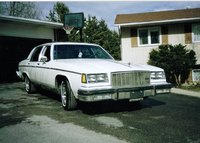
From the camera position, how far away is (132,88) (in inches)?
233

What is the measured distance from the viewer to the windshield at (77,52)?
7277 mm

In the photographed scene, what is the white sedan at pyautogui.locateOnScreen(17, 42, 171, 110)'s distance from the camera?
5699 millimetres

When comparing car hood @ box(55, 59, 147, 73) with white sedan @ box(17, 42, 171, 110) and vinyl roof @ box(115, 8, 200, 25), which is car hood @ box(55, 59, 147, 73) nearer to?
white sedan @ box(17, 42, 171, 110)

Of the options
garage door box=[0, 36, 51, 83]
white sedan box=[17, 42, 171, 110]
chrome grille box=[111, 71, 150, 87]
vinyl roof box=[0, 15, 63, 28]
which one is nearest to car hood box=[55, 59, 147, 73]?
white sedan box=[17, 42, 171, 110]

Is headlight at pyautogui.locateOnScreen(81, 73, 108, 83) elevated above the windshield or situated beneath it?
situated beneath

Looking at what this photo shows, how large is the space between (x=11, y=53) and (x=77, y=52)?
8952 millimetres

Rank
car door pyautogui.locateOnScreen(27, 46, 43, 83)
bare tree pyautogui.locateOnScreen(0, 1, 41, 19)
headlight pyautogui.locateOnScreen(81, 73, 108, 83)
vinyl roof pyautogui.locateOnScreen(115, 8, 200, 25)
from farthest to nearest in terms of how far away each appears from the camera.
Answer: bare tree pyautogui.locateOnScreen(0, 1, 41, 19) → vinyl roof pyautogui.locateOnScreen(115, 8, 200, 25) → car door pyautogui.locateOnScreen(27, 46, 43, 83) → headlight pyautogui.locateOnScreen(81, 73, 108, 83)

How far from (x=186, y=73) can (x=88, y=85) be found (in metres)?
12.4

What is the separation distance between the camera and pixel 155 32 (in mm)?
17562

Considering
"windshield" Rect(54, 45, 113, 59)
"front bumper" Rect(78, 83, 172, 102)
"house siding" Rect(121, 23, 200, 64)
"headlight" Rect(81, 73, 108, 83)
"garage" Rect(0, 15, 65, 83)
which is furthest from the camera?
"house siding" Rect(121, 23, 200, 64)

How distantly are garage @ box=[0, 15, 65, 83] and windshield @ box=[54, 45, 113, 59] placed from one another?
732 centimetres

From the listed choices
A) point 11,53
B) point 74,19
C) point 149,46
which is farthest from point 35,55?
point 149,46

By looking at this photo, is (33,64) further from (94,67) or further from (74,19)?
(74,19)

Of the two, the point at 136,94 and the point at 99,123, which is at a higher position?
the point at 136,94
